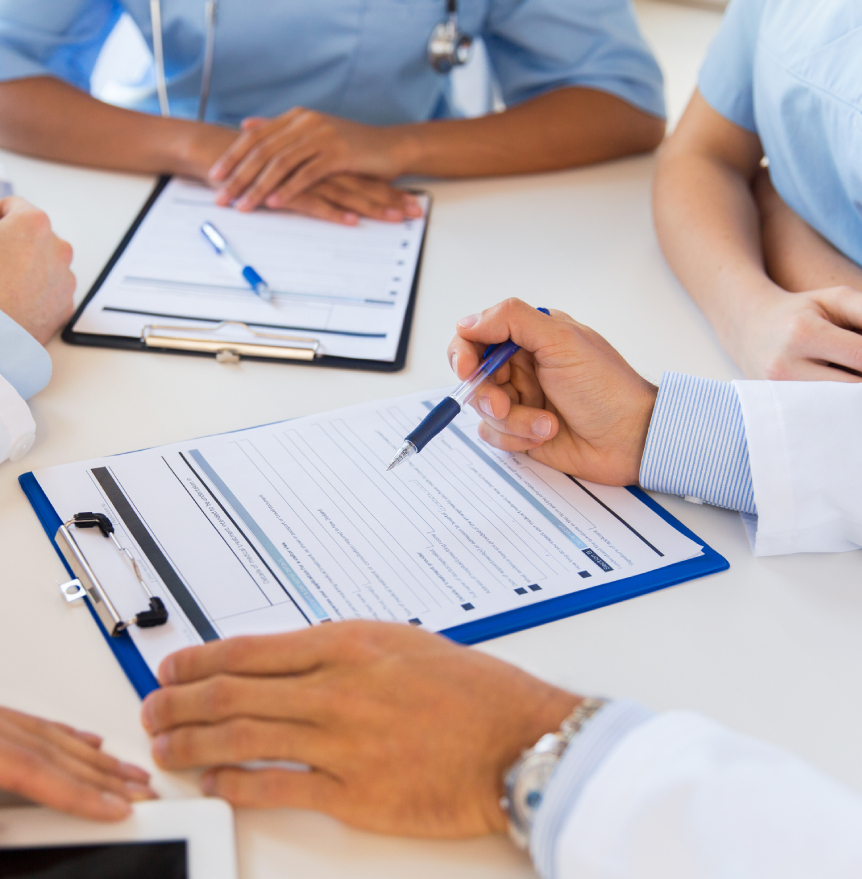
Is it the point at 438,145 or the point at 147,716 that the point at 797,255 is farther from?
the point at 147,716

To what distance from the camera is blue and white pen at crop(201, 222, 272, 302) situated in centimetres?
84

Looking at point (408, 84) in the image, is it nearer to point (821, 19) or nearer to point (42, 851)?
point (821, 19)

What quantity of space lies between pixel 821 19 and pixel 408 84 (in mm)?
649

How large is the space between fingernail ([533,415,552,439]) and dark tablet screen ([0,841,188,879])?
15.2 inches

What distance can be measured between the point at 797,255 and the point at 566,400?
1.33 ft

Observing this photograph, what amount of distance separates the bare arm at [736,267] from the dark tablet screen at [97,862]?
0.61 metres

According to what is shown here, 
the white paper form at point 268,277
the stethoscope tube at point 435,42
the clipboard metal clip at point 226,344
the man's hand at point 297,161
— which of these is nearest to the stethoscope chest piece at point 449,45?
the stethoscope tube at point 435,42

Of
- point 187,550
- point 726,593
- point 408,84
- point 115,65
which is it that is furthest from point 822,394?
point 115,65

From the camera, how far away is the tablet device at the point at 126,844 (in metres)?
0.37

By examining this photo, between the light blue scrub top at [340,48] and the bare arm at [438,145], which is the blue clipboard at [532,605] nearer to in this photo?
the bare arm at [438,145]

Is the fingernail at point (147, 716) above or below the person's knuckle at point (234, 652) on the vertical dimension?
below

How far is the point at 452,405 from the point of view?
65 centimetres

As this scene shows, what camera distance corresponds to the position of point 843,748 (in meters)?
0.48

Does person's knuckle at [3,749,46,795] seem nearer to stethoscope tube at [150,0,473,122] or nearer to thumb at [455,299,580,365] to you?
thumb at [455,299,580,365]
